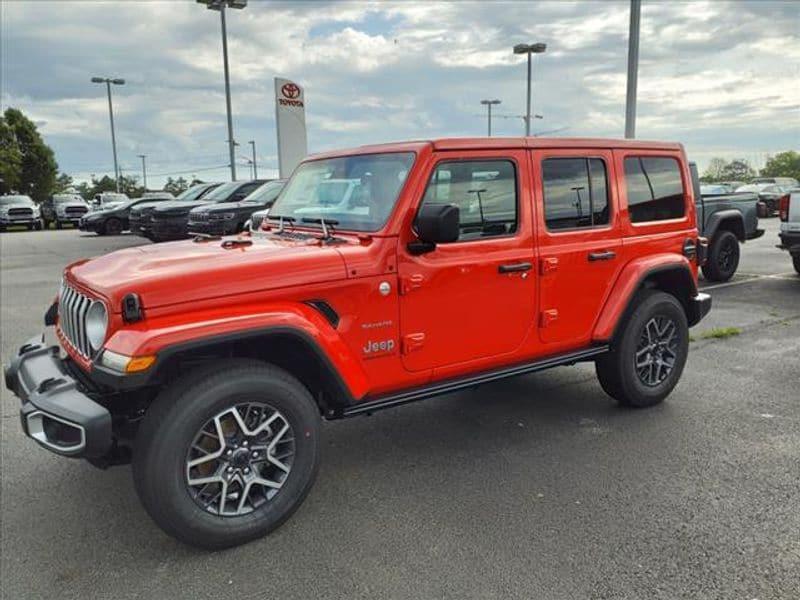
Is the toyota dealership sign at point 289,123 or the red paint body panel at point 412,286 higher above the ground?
the toyota dealership sign at point 289,123

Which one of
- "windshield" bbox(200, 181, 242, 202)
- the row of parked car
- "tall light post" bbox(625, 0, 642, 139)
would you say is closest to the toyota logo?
the row of parked car

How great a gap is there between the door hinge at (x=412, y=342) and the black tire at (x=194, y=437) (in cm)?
58

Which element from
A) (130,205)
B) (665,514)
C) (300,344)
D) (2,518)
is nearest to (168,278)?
(300,344)

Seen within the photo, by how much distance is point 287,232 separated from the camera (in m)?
4.02

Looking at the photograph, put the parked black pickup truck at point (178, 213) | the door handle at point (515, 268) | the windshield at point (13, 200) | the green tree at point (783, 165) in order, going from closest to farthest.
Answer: the door handle at point (515, 268)
the parked black pickup truck at point (178, 213)
the windshield at point (13, 200)
the green tree at point (783, 165)

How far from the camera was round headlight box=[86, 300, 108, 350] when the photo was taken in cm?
290

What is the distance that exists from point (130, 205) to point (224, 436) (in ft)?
72.4

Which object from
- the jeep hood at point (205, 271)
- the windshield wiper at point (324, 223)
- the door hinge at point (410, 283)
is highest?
the windshield wiper at point (324, 223)

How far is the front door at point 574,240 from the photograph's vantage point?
4.04 meters

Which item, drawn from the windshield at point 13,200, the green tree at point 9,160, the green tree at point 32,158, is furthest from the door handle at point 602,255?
the green tree at point 32,158

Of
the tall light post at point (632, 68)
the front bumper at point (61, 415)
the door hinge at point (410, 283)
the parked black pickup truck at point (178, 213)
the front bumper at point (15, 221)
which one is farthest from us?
the front bumper at point (15, 221)

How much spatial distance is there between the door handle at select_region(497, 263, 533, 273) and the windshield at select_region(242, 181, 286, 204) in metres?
10.4

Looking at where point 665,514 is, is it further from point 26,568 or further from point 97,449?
point 26,568

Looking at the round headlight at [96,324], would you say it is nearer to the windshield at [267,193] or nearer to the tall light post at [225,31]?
the windshield at [267,193]
